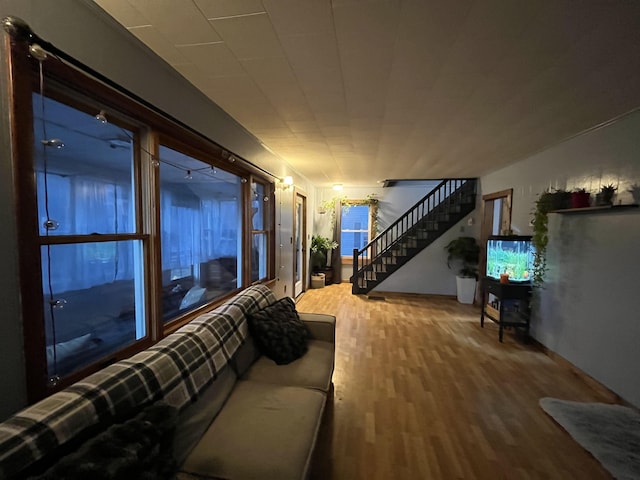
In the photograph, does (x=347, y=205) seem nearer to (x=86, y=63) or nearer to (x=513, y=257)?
(x=513, y=257)

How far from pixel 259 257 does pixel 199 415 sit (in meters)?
2.61

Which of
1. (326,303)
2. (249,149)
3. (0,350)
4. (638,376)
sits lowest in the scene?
(326,303)

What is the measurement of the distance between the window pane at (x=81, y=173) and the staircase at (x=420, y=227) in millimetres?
4658

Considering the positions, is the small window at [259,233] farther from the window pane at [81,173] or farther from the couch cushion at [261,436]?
the couch cushion at [261,436]

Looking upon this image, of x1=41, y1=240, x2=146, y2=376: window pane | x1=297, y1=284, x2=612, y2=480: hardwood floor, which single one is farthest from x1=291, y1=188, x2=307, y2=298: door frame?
x1=41, y1=240, x2=146, y2=376: window pane

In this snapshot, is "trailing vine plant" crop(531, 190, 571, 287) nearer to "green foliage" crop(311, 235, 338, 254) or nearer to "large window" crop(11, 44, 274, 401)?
"large window" crop(11, 44, 274, 401)

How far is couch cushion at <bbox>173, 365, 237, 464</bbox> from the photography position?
1210 millimetres

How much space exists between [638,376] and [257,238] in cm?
394

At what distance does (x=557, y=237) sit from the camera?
10.3 ft

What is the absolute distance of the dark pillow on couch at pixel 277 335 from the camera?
2.01 m

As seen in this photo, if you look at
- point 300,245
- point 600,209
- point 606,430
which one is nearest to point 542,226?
point 600,209

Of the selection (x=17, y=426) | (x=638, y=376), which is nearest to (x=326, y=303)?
(x=638, y=376)

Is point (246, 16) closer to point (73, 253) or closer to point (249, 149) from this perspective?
point (73, 253)

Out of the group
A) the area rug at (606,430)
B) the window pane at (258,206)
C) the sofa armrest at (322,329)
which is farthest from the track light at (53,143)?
the area rug at (606,430)
